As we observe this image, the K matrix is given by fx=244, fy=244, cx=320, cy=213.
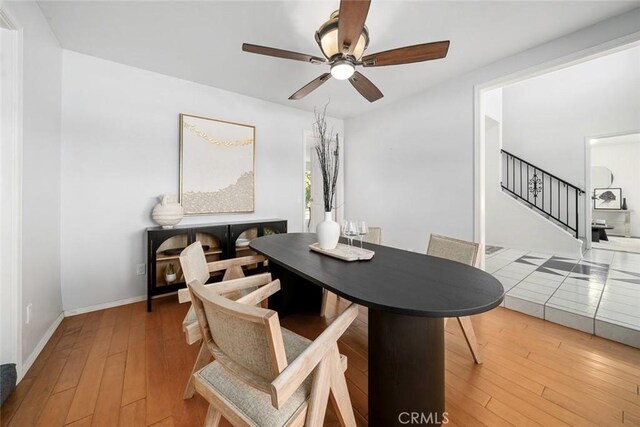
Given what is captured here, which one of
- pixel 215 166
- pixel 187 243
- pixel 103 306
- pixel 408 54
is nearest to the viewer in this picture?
pixel 408 54

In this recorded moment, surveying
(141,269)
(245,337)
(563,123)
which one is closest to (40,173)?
(141,269)

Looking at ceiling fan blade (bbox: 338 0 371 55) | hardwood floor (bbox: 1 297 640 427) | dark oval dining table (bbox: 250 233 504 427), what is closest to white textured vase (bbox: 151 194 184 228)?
hardwood floor (bbox: 1 297 640 427)

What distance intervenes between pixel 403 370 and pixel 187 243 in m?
2.64

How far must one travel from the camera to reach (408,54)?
1.56 metres

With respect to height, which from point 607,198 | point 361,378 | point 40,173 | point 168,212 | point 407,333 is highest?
point 607,198

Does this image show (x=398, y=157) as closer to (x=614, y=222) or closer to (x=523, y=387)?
(x=523, y=387)

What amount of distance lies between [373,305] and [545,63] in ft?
9.51

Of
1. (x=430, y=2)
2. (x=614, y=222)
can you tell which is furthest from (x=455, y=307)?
(x=614, y=222)

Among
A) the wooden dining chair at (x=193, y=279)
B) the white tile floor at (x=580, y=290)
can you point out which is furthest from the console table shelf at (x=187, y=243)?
the white tile floor at (x=580, y=290)

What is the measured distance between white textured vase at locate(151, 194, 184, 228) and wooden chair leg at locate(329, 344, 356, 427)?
2.41 meters

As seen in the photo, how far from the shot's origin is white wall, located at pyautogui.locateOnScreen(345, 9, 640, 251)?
2.34 m

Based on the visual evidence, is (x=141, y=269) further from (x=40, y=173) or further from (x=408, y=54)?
(x=408, y=54)

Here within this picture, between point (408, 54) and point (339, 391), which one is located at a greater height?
point (408, 54)

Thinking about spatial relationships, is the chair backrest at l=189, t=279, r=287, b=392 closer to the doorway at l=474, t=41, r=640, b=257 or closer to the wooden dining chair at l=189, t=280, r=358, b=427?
the wooden dining chair at l=189, t=280, r=358, b=427
